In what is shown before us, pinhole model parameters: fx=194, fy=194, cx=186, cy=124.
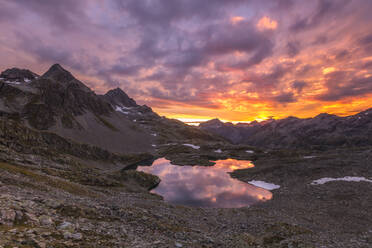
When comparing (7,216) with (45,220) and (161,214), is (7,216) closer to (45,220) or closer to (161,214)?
(45,220)

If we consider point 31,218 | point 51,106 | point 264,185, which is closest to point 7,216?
point 31,218

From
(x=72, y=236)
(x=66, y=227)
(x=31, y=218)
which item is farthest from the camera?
(x=66, y=227)

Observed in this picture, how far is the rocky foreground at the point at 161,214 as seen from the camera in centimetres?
1296

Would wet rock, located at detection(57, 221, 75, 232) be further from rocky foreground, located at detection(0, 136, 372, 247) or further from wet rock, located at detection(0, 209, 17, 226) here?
wet rock, located at detection(0, 209, 17, 226)

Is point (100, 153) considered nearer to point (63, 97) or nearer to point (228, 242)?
point (228, 242)

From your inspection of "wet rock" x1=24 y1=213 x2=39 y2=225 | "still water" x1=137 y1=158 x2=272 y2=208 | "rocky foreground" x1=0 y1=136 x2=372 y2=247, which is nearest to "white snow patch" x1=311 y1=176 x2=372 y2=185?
"rocky foreground" x1=0 y1=136 x2=372 y2=247

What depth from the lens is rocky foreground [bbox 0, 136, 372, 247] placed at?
510 inches

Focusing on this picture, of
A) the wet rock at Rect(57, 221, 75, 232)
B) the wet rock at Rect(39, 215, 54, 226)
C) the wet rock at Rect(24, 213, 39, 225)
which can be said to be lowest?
the wet rock at Rect(57, 221, 75, 232)

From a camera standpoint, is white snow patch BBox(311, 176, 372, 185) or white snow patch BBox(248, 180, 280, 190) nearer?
white snow patch BBox(311, 176, 372, 185)

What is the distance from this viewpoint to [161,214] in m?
26.9

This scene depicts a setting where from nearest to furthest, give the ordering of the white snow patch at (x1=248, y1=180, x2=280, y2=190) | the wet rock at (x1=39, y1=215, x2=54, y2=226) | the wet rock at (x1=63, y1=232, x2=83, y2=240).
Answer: the wet rock at (x1=63, y1=232, x2=83, y2=240)
the wet rock at (x1=39, y1=215, x2=54, y2=226)
the white snow patch at (x1=248, y1=180, x2=280, y2=190)

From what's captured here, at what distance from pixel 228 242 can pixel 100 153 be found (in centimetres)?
Result: 9005

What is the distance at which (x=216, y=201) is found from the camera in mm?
52375

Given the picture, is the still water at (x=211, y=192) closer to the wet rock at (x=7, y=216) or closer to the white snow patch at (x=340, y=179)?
the white snow patch at (x=340, y=179)
